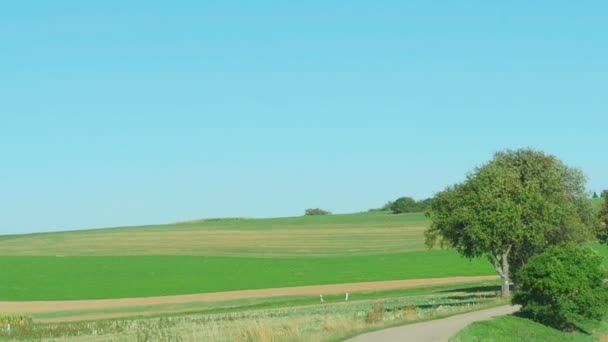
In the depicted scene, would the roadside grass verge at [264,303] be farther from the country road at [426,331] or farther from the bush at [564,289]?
the country road at [426,331]

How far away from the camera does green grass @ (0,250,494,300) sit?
86875 millimetres

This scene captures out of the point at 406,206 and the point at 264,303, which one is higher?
the point at 406,206

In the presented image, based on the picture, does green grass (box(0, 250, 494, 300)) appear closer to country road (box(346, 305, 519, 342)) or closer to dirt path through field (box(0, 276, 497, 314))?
dirt path through field (box(0, 276, 497, 314))

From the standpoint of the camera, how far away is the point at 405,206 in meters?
188

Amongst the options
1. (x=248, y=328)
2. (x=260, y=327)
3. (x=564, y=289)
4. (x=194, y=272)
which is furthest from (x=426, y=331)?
(x=194, y=272)

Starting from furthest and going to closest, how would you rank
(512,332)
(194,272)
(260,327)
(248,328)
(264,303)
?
(194,272), (264,303), (512,332), (248,328), (260,327)

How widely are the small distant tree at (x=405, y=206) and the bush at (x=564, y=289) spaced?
144m

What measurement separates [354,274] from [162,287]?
54.7 ft

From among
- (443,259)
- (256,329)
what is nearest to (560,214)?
(256,329)

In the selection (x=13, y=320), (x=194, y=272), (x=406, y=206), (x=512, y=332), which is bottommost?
(x=13, y=320)

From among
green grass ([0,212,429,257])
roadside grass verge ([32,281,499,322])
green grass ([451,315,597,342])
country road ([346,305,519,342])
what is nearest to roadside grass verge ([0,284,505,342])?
country road ([346,305,519,342])

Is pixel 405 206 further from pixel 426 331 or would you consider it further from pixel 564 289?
pixel 426 331

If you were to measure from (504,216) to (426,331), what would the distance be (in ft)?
72.7

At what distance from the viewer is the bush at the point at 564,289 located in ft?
127
